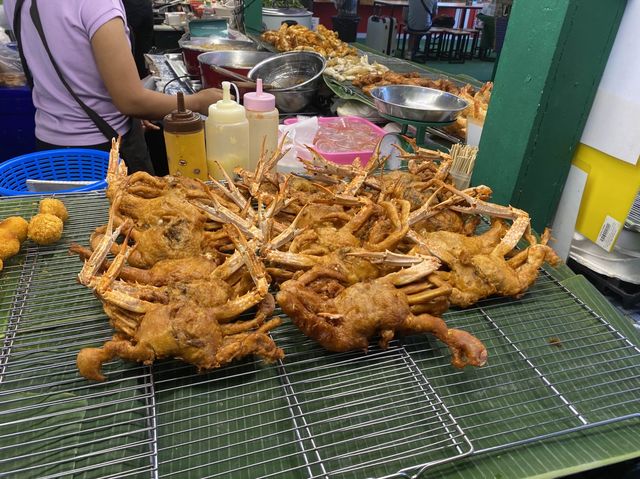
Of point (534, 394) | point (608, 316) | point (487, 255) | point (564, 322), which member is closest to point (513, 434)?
point (534, 394)

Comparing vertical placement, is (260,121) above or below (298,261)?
above

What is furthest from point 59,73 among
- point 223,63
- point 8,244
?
point 223,63

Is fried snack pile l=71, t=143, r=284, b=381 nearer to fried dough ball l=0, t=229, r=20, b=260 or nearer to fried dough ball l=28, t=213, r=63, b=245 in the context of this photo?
fried dough ball l=28, t=213, r=63, b=245

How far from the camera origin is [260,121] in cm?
300

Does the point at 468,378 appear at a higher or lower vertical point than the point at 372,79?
lower

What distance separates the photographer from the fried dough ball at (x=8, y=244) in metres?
2.07

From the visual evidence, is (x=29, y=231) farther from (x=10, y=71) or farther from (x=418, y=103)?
(x=10, y=71)

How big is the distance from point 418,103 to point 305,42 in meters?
3.37

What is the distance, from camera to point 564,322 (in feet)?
6.76

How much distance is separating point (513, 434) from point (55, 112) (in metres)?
3.53

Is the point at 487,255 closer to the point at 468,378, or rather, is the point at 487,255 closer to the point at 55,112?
the point at 468,378

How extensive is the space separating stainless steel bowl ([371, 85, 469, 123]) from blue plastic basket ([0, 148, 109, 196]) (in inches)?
81.2

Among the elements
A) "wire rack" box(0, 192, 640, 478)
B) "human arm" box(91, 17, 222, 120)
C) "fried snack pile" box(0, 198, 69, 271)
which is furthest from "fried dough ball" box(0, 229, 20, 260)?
"human arm" box(91, 17, 222, 120)

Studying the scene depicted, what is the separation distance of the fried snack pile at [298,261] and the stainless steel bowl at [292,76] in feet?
5.85
